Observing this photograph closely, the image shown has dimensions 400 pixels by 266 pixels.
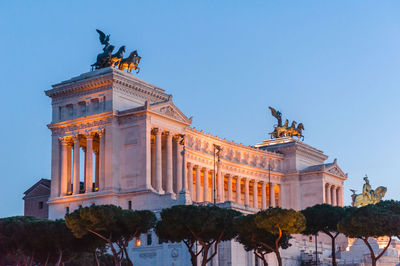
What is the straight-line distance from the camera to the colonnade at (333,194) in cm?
15075

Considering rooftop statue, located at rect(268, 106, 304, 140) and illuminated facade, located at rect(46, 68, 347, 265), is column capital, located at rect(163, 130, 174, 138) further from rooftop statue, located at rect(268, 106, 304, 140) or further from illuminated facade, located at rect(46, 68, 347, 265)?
rooftop statue, located at rect(268, 106, 304, 140)

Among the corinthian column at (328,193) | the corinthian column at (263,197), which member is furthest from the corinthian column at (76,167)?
the corinthian column at (328,193)

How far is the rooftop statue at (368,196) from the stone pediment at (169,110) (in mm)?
39926

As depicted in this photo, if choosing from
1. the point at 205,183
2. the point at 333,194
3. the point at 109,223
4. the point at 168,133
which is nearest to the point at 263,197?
the point at 333,194

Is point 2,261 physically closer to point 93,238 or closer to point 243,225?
point 93,238

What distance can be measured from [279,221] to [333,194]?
8038 cm

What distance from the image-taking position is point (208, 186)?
13788 cm

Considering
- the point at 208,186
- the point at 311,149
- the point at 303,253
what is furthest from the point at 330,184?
the point at 303,253

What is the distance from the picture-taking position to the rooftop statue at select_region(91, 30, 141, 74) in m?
117

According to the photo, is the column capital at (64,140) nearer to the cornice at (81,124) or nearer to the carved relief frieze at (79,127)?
the cornice at (81,124)

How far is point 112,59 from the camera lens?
11669 centimetres

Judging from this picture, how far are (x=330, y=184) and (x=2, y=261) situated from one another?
8148cm

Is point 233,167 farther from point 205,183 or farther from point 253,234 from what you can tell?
point 253,234

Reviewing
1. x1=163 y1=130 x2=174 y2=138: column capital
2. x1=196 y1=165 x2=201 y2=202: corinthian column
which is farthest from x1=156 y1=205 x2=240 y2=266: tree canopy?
x1=196 y1=165 x2=201 y2=202: corinthian column
